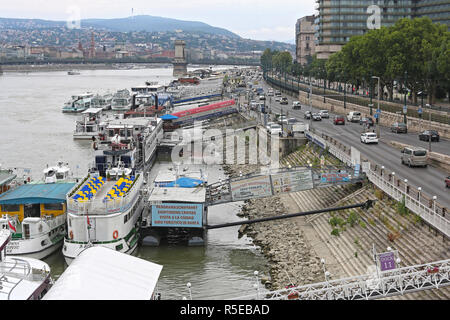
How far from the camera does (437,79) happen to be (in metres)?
63.4

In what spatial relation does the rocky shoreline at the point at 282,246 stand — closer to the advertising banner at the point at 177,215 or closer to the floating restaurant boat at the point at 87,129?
the advertising banner at the point at 177,215

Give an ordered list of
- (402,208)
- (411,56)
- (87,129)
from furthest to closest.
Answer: (87,129) → (411,56) → (402,208)

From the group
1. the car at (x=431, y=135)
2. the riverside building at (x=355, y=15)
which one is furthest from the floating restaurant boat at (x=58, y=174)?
the riverside building at (x=355, y=15)

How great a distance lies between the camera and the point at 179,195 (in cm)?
3173

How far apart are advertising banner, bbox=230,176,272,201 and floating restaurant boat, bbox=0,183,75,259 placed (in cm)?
878

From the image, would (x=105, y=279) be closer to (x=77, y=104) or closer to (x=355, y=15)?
(x=77, y=104)

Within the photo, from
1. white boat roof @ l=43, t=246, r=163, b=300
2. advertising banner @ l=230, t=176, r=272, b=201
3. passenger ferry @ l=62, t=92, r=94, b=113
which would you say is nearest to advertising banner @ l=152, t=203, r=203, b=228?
advertising banner @ l=230, t=176, r=272, b=201

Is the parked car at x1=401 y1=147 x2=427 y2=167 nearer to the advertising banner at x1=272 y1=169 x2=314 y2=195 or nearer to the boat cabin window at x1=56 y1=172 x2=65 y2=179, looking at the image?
the advertising banner at x1=272 y1=169 x2=314 y2=195

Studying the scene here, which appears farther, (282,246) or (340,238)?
(282,246)

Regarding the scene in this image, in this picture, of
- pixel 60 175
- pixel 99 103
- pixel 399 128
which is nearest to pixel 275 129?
pixel 399 128

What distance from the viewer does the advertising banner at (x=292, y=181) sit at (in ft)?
110

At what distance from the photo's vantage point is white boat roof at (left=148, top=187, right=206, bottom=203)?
101 feet

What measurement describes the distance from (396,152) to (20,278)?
96.5 feet
